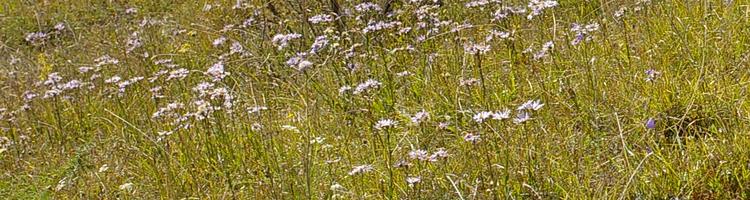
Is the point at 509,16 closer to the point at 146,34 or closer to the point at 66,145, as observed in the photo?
the point at 66,145

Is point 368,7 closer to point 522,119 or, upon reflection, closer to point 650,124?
point 650,124

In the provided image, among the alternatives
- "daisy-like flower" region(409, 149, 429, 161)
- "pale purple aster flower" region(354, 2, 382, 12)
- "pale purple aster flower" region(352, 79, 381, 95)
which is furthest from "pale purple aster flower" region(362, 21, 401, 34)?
"daisy-like flower" region(409, 149, 429, 161)

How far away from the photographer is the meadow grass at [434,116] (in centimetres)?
217

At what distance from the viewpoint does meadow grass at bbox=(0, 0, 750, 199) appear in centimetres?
217

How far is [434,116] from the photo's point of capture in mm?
2781

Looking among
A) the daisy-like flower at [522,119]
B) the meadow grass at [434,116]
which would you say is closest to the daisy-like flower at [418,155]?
the meadow grass at [434,116]

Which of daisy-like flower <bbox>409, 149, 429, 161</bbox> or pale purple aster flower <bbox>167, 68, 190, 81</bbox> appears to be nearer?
daisy-like flower <bbox>409, 149, 429, 161</bbox>

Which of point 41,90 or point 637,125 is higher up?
point 637,125

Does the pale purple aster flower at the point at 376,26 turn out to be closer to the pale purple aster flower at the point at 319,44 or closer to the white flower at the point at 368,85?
the pale purple aster flower at the point at 319,44

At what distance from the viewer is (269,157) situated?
2670 mm

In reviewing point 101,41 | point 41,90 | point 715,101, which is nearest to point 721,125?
point 715,101

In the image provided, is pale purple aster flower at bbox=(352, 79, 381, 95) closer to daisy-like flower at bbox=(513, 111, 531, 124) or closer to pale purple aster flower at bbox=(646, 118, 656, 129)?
daisy-like flower at bbox=(513, 111, 531, 124)

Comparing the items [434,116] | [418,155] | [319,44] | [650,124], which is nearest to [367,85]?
[434,116]

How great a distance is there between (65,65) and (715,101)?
3508 mm
